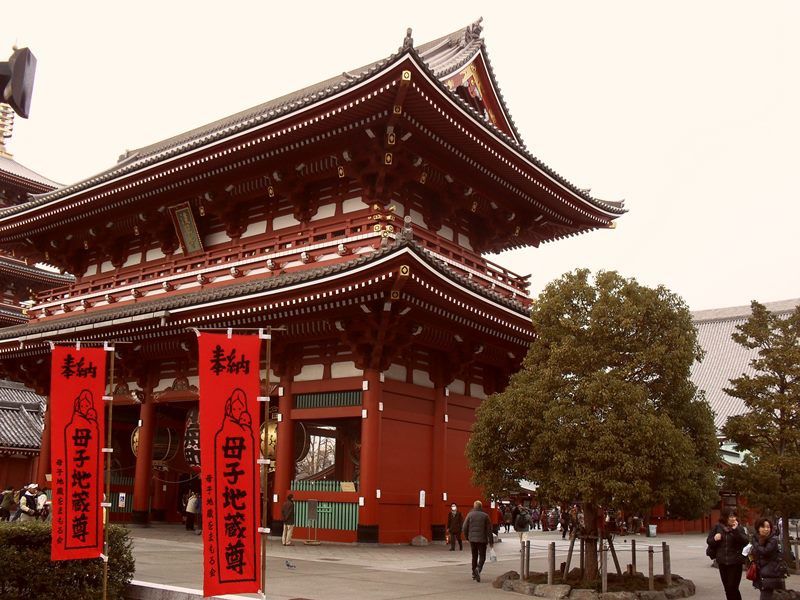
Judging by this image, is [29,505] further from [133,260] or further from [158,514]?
[133,260]

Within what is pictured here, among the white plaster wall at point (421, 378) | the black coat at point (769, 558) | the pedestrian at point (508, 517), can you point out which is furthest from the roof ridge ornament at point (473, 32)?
the pedestrian at point (508, 517)

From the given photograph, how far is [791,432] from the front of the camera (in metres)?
18.5

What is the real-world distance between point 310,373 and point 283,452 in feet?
7.67

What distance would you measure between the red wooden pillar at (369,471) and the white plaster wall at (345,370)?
97cm

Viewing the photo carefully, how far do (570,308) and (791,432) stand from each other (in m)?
7.65

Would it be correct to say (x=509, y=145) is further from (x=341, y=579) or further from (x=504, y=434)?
(x=341, y=579)

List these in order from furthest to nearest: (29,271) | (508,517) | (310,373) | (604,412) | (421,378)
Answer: (29,271)
(508,517)
(421,378)
(310,373)
(604,412)

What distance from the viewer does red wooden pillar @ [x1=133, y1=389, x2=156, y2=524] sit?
25.0 metres

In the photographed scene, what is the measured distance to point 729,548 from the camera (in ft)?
39.2

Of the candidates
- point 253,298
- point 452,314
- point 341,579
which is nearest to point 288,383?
point 253,298

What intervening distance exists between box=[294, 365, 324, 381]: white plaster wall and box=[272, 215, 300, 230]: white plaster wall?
15.7ft

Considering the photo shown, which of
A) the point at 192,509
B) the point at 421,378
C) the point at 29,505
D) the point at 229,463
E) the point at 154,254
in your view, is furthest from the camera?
the point at 154,254

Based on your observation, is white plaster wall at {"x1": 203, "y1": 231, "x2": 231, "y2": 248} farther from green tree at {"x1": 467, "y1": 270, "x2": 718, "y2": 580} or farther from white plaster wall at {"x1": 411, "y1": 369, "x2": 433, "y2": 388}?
green tree at {"x1": 467, "y1": 270, "x2": 718, "y2": 580}

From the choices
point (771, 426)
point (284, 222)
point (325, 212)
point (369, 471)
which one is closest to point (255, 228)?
point (284, 222)
